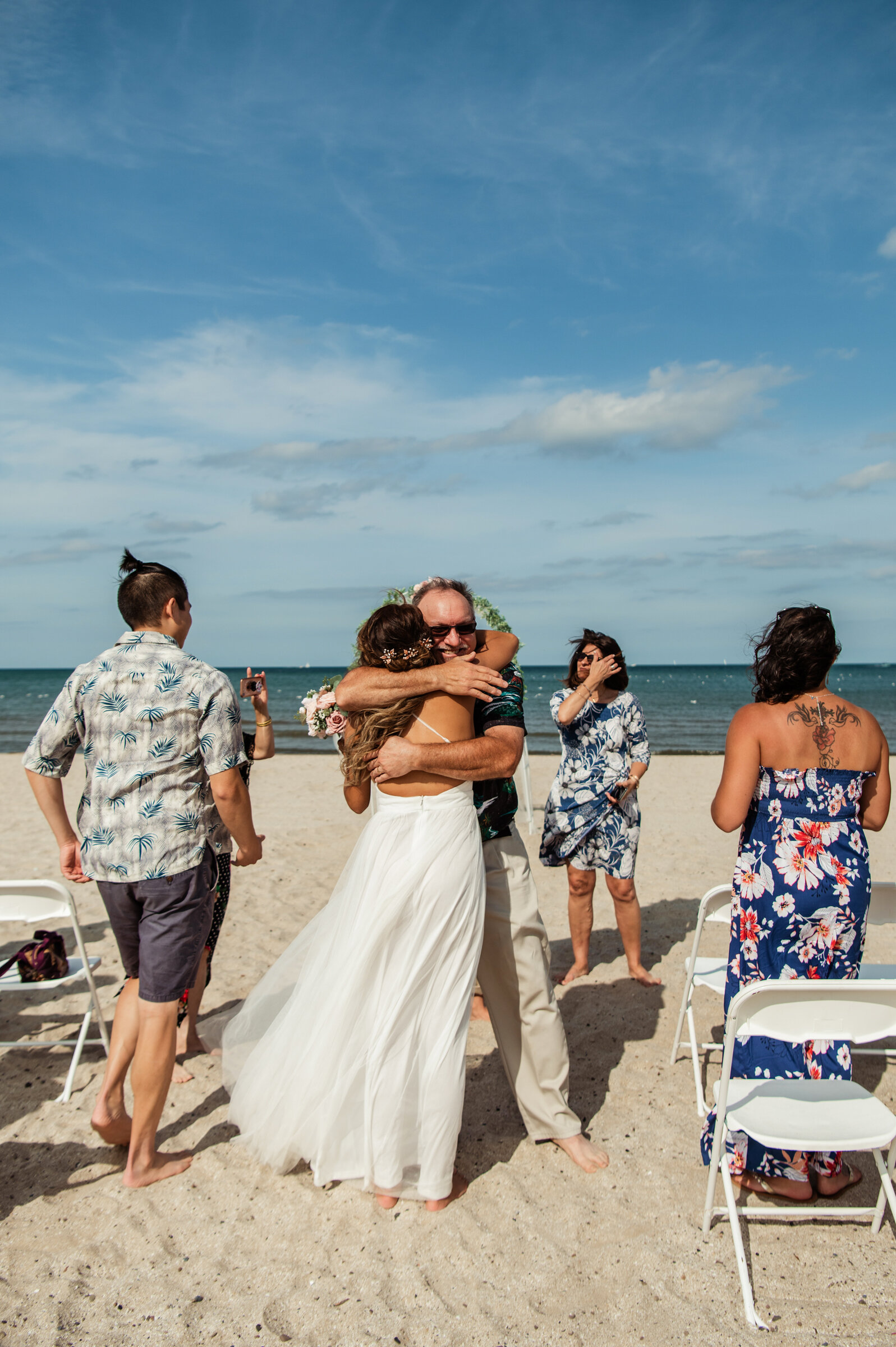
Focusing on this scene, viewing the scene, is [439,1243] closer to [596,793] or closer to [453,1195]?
[453,1195]

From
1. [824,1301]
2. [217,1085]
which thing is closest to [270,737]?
[217,1085]

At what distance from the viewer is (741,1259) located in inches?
104

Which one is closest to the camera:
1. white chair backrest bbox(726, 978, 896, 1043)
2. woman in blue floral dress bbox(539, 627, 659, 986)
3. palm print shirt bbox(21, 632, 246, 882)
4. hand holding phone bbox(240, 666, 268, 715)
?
white chair backrest bbox(726, 978, 896, 1043)

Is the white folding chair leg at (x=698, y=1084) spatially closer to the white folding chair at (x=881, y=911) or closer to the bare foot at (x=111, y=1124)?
the white folding chair at (x=881, y=911)

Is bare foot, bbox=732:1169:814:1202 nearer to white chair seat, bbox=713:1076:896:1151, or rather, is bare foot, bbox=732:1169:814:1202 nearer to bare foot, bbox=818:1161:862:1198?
bare foot, bbox=818:1161:862:1198

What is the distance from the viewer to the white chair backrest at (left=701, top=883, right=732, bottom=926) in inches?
154

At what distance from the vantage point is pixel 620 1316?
2578mm

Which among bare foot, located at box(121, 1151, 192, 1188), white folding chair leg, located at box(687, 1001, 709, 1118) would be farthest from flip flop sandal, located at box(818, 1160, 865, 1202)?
bare foot, located at box(121, 1151, 192, 1188)

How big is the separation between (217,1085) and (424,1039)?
63.3 inches

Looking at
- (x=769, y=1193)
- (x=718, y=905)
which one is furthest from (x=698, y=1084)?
(x=718, y=905)

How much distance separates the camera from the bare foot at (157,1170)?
127 inches

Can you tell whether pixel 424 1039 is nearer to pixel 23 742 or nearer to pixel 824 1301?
pixel 824 1301

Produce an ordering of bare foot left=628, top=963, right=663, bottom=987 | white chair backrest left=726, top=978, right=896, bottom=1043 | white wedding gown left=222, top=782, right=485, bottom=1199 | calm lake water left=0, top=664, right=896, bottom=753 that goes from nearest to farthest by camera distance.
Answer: white chair backrest left=726, top=978, right=896, bottom=1043 → white wedding gown left=222, top=782, right=485, bottom=1199 → bare foot left=628, top=963, right=663, bottom=987 → calm lake water left=0, top=664, right=896, bottom=753

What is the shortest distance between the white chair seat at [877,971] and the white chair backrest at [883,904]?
265 millimetres
